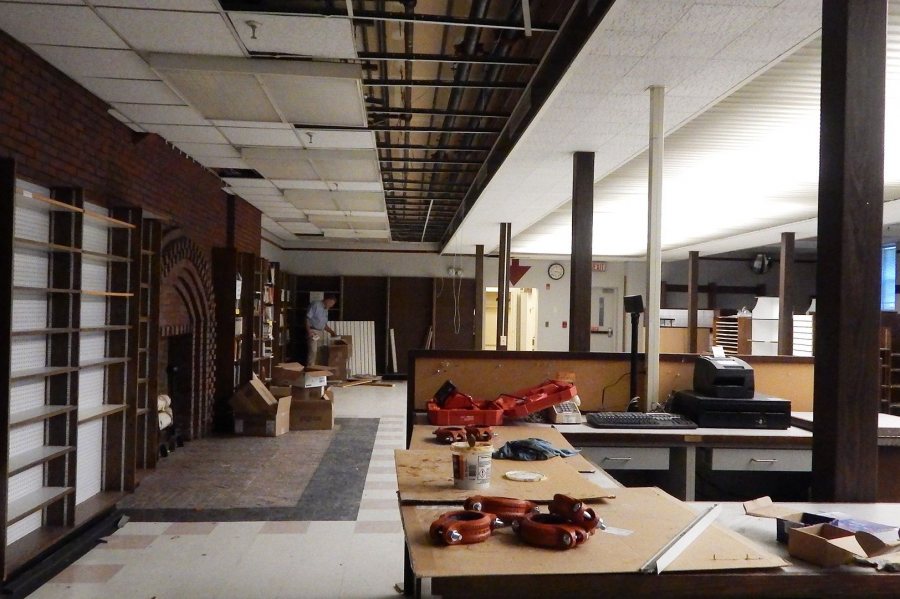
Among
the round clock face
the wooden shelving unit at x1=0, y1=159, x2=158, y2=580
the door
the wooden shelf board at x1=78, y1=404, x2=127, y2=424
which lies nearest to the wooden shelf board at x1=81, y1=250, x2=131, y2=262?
the wooden shelving unit at x1=0, y1=159, x2=158, y2=580

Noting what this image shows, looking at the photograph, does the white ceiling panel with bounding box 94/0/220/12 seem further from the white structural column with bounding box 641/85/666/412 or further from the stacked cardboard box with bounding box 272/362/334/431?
the stacked cardboard box with bounding box 272/362/334/431

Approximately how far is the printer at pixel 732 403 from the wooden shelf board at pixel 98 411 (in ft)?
13.2

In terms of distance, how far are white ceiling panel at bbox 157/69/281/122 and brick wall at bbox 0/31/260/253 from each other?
0.73 metres

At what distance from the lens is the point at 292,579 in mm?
3762

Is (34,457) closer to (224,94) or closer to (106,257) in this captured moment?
(106,257)

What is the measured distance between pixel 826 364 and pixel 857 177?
2.10 feet

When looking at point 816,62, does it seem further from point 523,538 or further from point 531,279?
point 531,279

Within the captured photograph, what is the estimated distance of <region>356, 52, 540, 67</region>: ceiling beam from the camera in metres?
4.01

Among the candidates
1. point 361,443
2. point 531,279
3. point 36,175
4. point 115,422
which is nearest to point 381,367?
point 531,279

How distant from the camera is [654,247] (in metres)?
4.30

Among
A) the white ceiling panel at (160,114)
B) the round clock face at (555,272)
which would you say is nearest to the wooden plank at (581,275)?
the white ceiling panel at (160,114)

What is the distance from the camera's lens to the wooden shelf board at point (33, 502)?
11.8 ft

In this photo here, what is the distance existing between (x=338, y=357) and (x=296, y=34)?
1039 centimetres

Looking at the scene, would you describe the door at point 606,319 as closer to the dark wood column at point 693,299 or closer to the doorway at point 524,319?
the doorway at point 524,319
